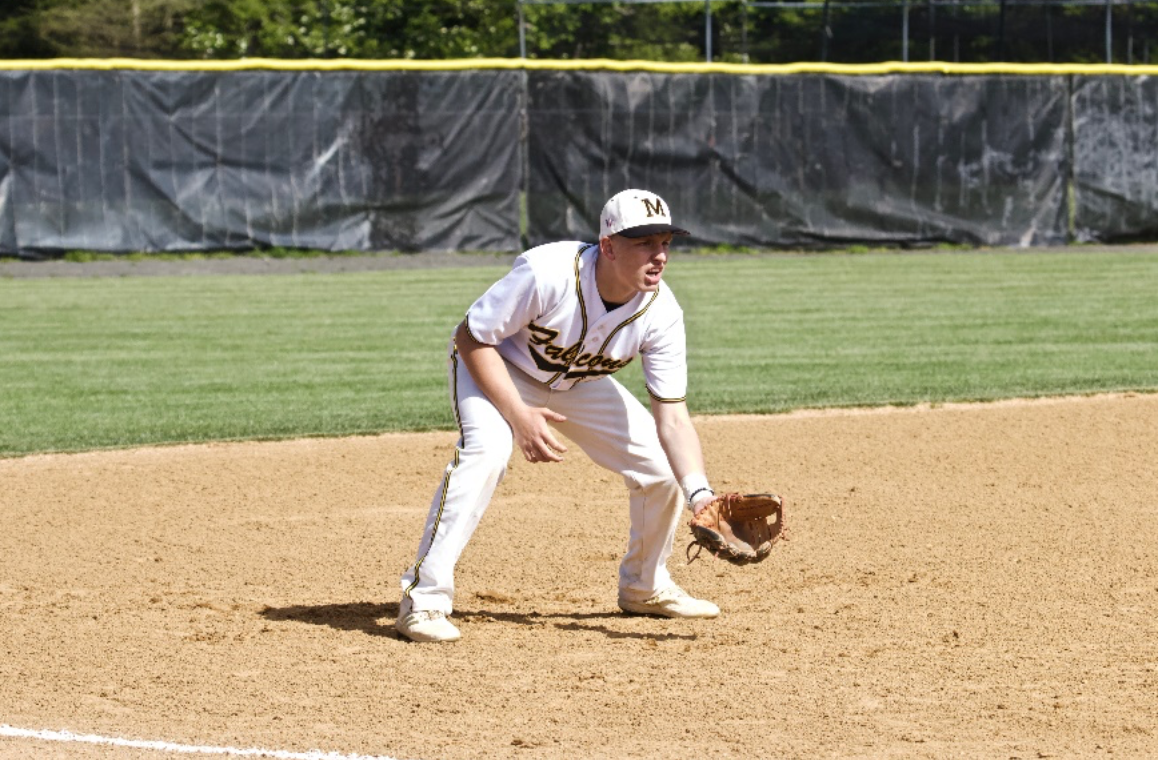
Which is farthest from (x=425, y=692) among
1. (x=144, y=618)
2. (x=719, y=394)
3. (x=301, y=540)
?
(x=719, y=394)

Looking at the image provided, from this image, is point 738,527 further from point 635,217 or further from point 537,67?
point 537,67

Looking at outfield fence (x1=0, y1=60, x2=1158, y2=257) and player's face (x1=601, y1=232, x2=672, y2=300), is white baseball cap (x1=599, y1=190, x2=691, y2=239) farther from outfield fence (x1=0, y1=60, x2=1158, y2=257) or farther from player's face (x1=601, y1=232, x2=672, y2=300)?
outfield fence (x1=0, y1=60, x2=1158, y2=257)

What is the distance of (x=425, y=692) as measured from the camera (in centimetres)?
460

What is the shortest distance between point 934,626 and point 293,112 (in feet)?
48.5

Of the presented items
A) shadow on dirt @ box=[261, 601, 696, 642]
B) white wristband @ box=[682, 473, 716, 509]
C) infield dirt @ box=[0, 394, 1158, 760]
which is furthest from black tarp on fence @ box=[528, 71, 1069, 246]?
white wristband @ box=[682, 473, 716, 509]

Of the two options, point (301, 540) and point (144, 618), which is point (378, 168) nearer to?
point (301, 540)

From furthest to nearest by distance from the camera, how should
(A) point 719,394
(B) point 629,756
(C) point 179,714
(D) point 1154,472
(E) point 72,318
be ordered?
1. (E) point 72,318
2. (A) point 719,394
3. (D) point 1154,472
4. (C) point 179,714
5. (B) point 629,756

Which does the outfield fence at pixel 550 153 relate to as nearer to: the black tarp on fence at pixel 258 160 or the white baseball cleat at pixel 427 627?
the black tarp on fence at pixel 258 160

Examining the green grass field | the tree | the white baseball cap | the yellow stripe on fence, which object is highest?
the tree

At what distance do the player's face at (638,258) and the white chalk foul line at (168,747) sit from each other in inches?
67.5

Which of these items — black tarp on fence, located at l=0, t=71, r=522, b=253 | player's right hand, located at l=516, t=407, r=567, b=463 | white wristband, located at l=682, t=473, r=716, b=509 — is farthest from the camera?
black tarp on fence, located at l=0, t=71, r=522, b=253

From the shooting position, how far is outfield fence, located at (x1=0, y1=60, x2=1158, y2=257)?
1850cm

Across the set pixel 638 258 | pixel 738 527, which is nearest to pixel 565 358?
pixel 638 258

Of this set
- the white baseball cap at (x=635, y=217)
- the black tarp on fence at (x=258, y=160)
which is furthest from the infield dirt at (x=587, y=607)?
the black tarp on fence at (x=258, y=160)
